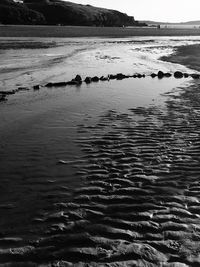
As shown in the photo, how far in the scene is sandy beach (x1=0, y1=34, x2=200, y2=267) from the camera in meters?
6.04

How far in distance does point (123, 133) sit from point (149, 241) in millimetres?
6376

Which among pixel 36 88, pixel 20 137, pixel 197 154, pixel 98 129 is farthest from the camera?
pixel 36 88

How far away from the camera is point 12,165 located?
9562mm

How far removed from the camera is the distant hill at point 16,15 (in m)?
131

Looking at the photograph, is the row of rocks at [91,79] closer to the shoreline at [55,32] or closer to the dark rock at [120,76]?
the dark rock at [120,76]

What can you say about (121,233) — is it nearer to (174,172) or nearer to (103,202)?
(103,202)

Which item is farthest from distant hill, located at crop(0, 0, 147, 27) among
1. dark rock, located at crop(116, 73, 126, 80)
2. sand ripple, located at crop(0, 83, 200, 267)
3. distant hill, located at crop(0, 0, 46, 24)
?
sand ripple, located at crop(0, 83, 200, 267)

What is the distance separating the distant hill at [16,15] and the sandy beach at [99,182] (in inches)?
4836

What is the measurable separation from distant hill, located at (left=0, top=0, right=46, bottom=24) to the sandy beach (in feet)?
403

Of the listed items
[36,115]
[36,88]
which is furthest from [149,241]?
[36,88]

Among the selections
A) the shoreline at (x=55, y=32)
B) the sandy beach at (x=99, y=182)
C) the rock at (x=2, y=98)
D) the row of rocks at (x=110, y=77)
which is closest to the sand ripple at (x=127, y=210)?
the sandy beach at (x=99, y=182)

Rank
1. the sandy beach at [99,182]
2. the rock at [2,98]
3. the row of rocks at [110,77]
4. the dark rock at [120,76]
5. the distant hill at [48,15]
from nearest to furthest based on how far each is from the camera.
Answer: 1. the sandy beach at [99,182]
2. the rock at [2,98]
3. the row of rocks at [110,77]
4. the dark rock at [120,76]
5. the distant hill at [48,15]

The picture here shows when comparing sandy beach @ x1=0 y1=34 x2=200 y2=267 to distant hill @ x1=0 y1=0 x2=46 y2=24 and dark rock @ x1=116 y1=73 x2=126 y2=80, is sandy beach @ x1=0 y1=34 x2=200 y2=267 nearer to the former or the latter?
dark rock @ x1=116 y1=73 x2=126 y2=80

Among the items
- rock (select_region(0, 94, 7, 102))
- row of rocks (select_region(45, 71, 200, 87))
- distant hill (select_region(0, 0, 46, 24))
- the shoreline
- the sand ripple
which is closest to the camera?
the sand ripple
